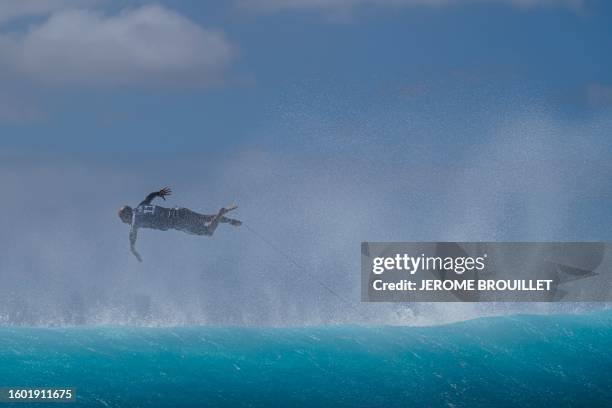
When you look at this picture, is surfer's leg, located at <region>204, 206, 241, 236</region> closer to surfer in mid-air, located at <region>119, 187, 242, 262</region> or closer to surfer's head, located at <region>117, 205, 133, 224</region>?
surfer in mid-air, located at <region>119, 187, 242, 262</region>

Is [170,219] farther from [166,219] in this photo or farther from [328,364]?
[328,364]

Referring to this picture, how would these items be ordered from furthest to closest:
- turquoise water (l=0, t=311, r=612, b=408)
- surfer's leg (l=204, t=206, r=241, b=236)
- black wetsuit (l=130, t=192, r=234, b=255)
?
black wetsuit (l=130, t=192, r=234, b=255), surfer's leg (l=204, t=206, r=241, b=236), turquoise water (l=0, t=311, r=612, b=408)

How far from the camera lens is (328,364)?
20594 millimetres

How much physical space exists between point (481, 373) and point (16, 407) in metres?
10.2

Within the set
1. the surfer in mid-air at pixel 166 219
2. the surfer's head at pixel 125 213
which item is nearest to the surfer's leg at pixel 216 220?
the surfer in mid-air at pixel 166 219

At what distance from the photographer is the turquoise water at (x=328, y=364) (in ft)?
61.6

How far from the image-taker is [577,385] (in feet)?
63.7

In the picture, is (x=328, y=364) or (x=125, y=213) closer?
(x=125, y=213)

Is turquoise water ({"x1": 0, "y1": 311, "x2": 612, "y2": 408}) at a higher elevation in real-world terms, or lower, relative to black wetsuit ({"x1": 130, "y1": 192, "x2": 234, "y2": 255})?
lower

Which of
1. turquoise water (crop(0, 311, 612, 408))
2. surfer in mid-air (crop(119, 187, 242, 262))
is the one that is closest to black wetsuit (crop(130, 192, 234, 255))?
surfer in mid-air (crop(119, 187, 242, 262))

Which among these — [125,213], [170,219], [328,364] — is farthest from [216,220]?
[328,364]

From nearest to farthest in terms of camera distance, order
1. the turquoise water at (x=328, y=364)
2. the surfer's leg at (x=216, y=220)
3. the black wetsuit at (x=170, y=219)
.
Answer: the turquoise water at (x=328, y=364), the surfer's leg at (x=216, y=220), the black wetsuit at (x=170, y=219)

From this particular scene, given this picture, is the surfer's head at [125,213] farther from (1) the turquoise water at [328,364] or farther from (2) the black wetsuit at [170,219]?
(1) the turquoise water at [328,364]

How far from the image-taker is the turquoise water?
18.8 meters
